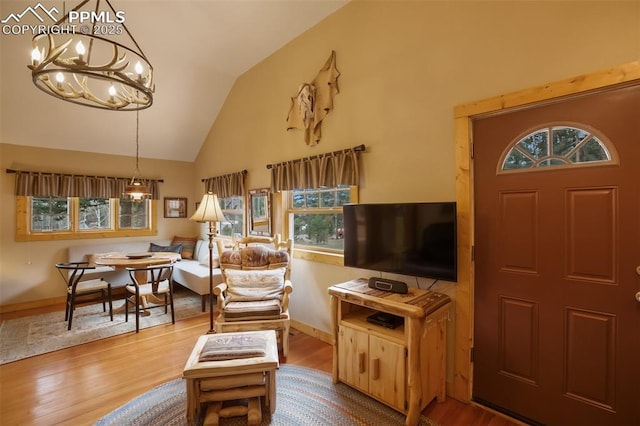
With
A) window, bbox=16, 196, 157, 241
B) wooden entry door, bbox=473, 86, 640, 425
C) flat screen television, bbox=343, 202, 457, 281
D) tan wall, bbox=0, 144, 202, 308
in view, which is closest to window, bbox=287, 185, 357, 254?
flat screen television, bbox=343, 202, 457, 281

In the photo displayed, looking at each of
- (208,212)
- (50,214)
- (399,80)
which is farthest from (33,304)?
(399,80)

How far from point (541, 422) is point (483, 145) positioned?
1.87m

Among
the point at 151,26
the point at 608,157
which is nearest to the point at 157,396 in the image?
the point at 608,157

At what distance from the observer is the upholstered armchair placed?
2729 mm

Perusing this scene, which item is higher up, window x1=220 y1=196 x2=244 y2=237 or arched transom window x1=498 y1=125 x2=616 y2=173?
arched transom window x1=498 y1=125 x2=616 y2=173

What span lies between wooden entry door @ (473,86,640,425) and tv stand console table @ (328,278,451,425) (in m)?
0.33

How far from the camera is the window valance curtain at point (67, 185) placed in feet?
14.1

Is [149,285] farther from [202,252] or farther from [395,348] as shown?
[395,348]

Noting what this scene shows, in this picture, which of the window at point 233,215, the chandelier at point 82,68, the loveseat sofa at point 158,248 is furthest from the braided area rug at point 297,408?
the window at point 233,215

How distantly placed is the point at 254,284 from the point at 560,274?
8.50 ft

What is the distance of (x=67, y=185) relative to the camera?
15.1ft

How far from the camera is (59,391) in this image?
7.58 ft

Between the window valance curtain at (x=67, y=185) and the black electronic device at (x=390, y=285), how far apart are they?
4.97 metres

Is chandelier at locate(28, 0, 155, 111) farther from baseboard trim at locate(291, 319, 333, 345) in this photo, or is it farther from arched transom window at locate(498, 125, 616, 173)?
baseboard trim at locate(291, 319, 333, 345)
